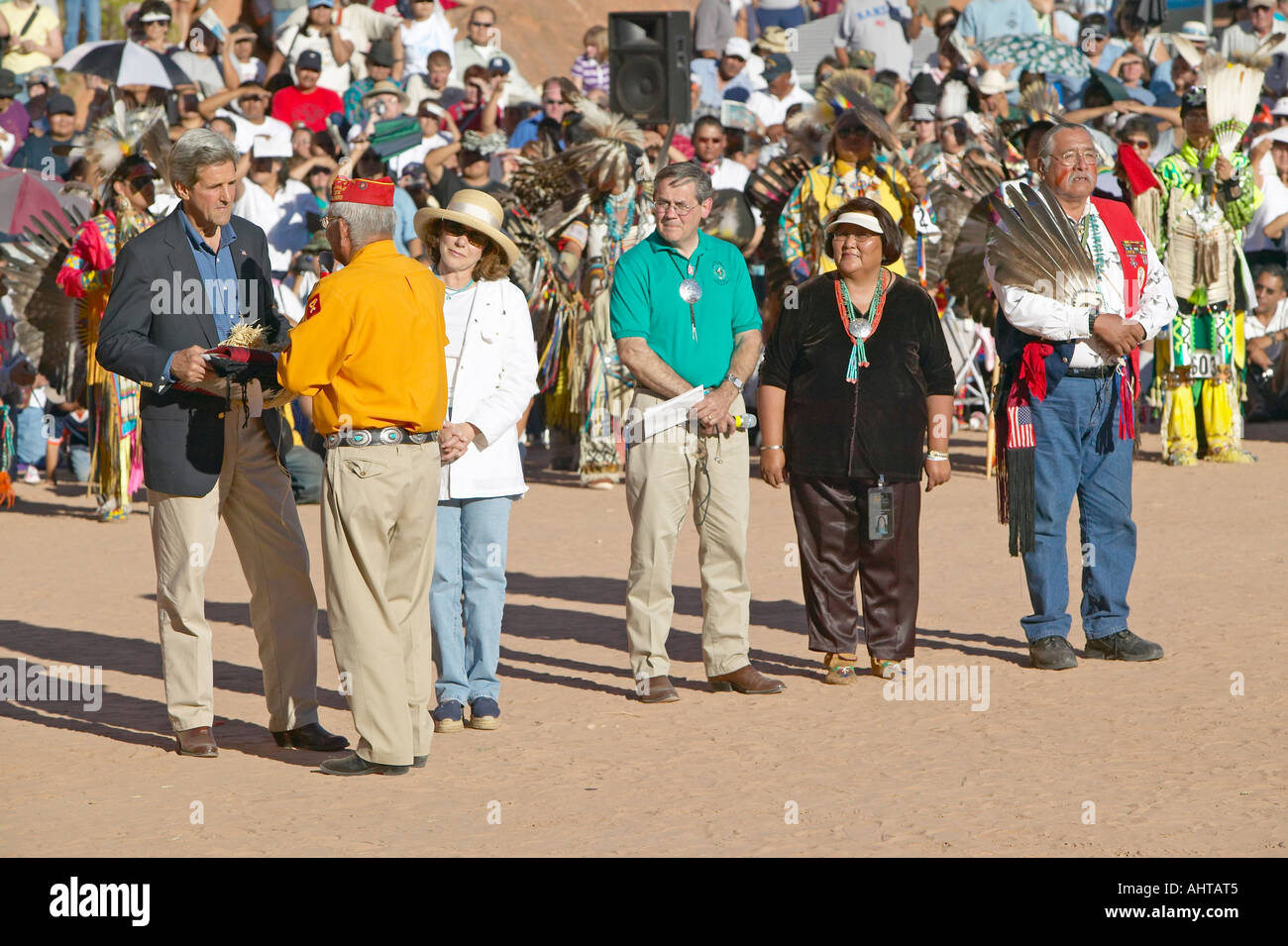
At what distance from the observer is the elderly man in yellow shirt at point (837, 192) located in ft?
30.7

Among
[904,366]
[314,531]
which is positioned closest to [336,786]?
[904,366]

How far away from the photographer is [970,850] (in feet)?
15.0

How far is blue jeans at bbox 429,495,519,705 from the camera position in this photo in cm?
604

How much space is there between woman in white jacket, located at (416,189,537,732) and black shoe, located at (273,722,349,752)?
393 mm

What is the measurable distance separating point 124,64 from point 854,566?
35.7 ft

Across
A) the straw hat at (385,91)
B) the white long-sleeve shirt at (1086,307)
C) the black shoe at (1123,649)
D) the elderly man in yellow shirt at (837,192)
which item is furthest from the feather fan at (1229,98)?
the straw hat at (385,91)

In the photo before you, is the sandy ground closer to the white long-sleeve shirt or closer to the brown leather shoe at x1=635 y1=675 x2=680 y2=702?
the brown leather shoe at x1=635 y1=675 x2=680 y2=702

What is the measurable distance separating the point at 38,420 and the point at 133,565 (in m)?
4.03

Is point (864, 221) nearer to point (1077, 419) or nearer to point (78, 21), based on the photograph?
point (1077, 419)

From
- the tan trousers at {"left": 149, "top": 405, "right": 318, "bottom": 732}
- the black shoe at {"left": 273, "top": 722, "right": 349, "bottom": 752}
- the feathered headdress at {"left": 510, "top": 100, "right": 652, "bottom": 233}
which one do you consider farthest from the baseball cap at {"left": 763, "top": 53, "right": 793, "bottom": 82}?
the black shoe at {"left": 273, "top": 722, "right": 349, "bottom": 752}

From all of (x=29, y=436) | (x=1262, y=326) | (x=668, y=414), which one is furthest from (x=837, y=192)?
(x=29, y=436)

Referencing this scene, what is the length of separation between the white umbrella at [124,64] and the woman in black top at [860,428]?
10.3m

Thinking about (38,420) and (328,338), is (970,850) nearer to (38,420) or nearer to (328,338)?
(328,338)

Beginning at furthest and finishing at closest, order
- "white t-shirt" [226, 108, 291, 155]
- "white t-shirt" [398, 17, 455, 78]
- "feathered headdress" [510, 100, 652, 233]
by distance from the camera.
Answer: "white t-shirt" [398, 17, 455, 78] → "white t-shirt" [226, 108, 291, 155] → "feathered headdress" [510, 100, 652, 233]
